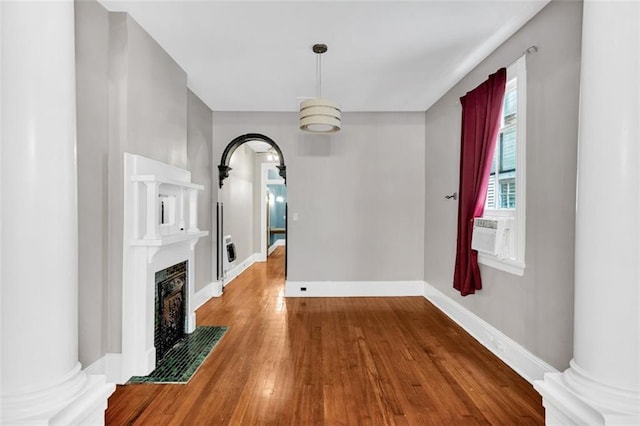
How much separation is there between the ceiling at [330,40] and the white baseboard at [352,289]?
266 centimetres

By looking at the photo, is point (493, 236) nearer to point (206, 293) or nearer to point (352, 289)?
point (352, 289)

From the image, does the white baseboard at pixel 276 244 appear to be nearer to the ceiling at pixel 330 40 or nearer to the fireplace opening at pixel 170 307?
the ceiling at pixel 330 40

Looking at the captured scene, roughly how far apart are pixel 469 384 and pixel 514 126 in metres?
2.13

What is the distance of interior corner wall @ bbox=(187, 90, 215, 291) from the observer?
418 cm

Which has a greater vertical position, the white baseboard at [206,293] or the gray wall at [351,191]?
the gray wall at [351,191]

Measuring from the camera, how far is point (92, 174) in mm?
2318

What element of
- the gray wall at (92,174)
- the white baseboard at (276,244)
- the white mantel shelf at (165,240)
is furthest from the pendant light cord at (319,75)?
the white baseboard at (276,244)

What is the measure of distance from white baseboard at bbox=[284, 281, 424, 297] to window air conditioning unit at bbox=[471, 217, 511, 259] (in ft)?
6.66

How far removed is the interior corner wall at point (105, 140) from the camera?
2.26 meters

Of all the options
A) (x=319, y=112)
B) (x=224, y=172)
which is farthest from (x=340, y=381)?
(x=224, y=172)

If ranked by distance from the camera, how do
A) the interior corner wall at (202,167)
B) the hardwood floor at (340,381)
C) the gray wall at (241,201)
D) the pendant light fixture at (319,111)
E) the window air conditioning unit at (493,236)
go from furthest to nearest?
the gray wall at (241,201)
the interior corner wall at (202,167)
the pendant light fixture at (319,111)
the window air conditioning unit at (493,236)
the hardwood floor at (340,381)

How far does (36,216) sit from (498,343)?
3325 mm

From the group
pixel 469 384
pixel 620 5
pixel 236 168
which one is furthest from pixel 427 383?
pixel 236 168

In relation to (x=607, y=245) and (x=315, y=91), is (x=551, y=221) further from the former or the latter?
(x=315, y=91)
